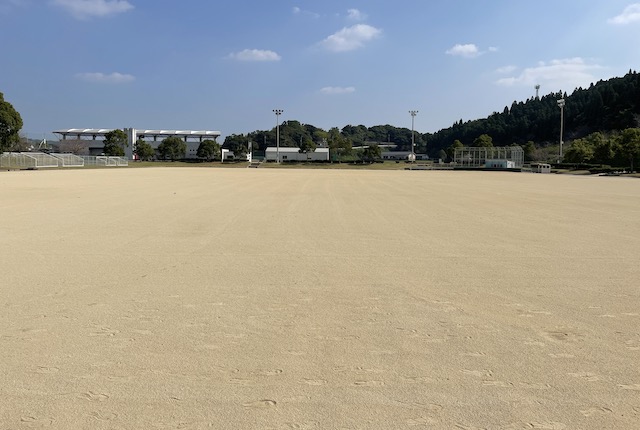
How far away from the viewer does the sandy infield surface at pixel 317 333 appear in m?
3.61

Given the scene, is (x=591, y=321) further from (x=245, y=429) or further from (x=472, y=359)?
(x=245, y=429)

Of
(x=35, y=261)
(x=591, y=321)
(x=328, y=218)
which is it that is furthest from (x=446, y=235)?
(x=35, y=261)

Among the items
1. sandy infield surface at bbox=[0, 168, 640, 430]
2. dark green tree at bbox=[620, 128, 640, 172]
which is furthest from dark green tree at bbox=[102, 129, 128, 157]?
sandy infield surface at bbox=[0, 168, 640, 430]

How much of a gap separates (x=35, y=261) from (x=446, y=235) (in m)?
8.86

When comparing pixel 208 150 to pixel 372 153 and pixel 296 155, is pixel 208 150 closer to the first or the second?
pixel 296 155

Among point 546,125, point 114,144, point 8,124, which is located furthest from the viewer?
point 546,125

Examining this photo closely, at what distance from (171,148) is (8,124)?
61.3 m

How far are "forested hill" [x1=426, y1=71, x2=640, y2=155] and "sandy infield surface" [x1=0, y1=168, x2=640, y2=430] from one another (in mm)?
135929

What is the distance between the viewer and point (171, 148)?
407 ft

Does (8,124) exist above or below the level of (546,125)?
below

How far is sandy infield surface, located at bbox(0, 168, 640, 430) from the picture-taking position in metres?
3.61

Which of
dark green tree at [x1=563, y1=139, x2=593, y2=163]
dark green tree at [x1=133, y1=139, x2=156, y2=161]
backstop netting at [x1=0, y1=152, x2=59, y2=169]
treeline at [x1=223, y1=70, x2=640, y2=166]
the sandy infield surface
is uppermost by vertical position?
treeline at [x1=223, y1=70, x2=640, y2=166]

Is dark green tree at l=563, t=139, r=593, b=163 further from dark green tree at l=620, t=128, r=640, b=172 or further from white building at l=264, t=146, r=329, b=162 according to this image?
white building at l=264, t=146, r=329, b=162

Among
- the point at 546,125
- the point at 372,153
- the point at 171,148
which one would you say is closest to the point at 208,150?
the point at 171,148
